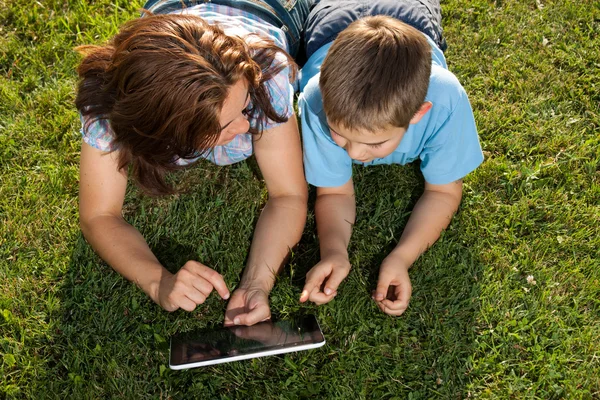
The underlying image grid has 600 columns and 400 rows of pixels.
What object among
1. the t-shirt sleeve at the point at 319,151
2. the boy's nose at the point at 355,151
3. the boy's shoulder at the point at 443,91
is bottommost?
the t-shirt sleeve at the point at 319,151

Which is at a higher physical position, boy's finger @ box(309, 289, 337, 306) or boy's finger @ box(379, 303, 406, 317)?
boy's finger @ box(309, 289, 337, 306)

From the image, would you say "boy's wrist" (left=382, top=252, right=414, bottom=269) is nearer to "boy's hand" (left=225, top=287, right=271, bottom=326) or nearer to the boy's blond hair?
"boy's hand" (left=225, top=287, right=271, bottom=326)

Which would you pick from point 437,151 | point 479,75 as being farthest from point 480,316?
point 479,75

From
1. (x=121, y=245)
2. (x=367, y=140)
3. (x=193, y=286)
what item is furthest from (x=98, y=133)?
(x=367, y=140)

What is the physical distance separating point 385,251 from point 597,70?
1969mm

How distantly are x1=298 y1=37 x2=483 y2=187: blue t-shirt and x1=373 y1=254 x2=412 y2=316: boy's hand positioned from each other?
483 mm

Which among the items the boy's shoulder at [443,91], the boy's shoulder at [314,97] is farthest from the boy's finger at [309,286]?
the boy's shoulder at [443,91]

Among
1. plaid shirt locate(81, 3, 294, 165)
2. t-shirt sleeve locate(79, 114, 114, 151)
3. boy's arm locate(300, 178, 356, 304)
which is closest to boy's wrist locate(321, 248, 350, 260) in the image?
boy's arm locate(300, 178, 356, 304)

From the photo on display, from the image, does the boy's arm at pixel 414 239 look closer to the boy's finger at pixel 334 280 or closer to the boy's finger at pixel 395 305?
the boy's finger at pixel 395 305

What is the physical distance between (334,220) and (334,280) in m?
0.39

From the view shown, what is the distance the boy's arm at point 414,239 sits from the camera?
2.72 metres

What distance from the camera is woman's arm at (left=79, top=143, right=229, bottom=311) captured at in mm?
2572

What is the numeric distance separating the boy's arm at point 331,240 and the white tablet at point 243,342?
5.7 inches

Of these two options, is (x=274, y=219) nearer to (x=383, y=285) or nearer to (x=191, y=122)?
(x=383, y=285)
